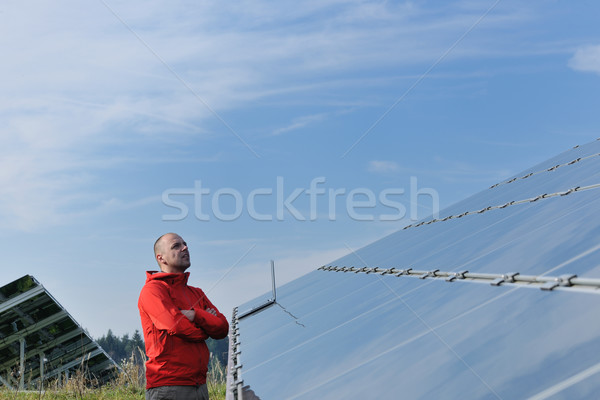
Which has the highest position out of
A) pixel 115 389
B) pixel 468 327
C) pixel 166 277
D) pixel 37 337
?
pixel 37 337

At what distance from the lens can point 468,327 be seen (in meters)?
2.44

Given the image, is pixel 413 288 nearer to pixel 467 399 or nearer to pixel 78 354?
pixel 467 399

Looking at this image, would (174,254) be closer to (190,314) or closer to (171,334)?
(190,314)

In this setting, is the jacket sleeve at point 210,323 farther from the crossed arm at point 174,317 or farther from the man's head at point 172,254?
the man's head at point 172,254

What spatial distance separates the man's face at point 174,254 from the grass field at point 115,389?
4326 millimetres

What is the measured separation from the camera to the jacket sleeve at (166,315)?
3.89 meters

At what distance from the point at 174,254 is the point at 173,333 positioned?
57 cm

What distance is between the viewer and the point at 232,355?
5668 millimetres

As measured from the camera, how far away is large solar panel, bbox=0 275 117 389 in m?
11.8

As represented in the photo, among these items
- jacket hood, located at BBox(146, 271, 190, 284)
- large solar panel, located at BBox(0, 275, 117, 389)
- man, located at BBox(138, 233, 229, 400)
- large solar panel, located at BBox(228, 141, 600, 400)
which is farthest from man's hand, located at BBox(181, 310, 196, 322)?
large solar panel, located at BBox(0, 275, 117, 389)

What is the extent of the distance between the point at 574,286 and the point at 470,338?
0.49 metres

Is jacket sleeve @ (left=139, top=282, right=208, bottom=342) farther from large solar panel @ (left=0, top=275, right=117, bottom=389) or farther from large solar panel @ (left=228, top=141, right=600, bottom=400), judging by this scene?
large solar panel @ (left=0, top=275, right=117, bottom=389)

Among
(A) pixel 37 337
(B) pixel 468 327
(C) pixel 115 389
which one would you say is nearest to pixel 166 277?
(B) pixel 468 327

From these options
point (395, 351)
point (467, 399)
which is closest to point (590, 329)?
point (467, 399)
